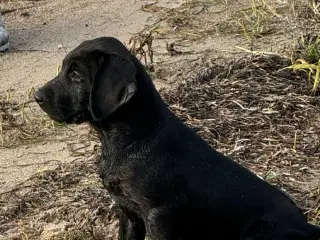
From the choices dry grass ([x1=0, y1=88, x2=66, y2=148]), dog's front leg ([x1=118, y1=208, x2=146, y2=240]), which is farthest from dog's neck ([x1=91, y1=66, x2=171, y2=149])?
dry grass ([x1=0, y1=88, x2=66, y2=148])

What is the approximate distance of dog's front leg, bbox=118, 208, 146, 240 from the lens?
4.17 m

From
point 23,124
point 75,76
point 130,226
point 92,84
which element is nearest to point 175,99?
point 23,124

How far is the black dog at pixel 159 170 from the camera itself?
4004mm

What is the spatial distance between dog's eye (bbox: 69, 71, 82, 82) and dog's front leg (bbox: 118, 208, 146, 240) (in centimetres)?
66

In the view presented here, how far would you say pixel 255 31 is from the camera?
813 cm

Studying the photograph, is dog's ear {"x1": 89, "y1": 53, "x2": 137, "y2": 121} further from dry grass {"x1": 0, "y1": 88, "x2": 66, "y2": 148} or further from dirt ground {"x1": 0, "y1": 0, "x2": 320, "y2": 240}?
dry grass {"x1": 0, "y1": 88, "x2": 66, "y2": 148}

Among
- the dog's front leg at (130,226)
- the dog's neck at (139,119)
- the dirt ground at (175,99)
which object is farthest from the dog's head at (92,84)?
the dirt ground at (175,99)

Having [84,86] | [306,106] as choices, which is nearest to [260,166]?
[306,106]

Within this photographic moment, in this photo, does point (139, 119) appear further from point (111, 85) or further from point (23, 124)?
point (23, 124)

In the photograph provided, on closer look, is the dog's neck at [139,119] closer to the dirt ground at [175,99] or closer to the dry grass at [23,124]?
the dirt ground at [175,99]

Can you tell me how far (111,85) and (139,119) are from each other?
0.27 meters

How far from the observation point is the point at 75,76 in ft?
13.5

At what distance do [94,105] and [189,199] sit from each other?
0.64 m

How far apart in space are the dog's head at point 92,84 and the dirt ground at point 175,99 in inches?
36.4
